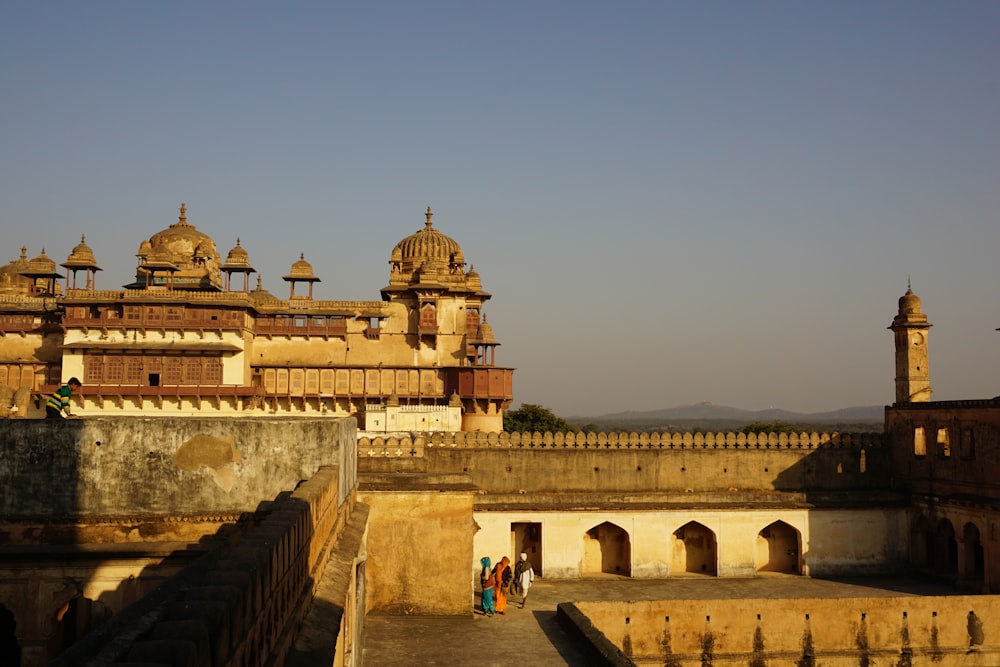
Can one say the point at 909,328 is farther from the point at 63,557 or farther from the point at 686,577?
the point at 63,557

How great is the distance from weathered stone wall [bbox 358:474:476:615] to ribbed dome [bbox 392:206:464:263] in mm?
23497

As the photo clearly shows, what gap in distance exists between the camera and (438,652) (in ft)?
48.5

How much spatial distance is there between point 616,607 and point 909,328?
566 inches

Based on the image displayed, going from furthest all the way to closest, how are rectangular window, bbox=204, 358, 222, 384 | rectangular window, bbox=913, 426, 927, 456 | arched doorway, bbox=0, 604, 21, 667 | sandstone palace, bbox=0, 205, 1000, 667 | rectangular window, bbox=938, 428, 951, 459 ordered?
1. rectangular window, bbox=204, 358, 222, 384
2. rectangular window, bbox=913, 426, 927, 456
3. rectangular window, bbox=938, 428, 951, 459
4. arched doorway, bbox=0, 604, 21, 667
5. sandstone palace, bbox=0, 205, 1000, 667

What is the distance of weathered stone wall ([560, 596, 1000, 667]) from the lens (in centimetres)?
1681

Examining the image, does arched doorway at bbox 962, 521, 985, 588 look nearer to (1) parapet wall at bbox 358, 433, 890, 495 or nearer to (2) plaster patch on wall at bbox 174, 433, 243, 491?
(1) parapet wall at bbox 358, 433, 890, 495

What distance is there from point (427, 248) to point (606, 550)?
2060 cm

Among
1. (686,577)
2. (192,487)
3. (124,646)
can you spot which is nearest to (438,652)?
(192,487)

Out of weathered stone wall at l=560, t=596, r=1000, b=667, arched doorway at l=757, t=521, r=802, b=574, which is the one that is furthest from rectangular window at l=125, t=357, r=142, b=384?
weathered stone wall at l=560, t=596, r=1000, b=667

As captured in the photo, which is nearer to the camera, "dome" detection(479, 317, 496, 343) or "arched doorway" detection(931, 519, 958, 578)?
"arched doorway" detection(931, 519, 958, 578)

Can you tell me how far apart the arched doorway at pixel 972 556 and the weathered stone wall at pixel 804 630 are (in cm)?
326

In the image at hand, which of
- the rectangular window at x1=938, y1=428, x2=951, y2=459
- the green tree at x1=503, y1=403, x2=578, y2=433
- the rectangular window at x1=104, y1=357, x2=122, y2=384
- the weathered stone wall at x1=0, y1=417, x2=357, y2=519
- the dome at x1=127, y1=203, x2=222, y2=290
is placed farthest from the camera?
the green tree at x1=503, y1=403, x2=578, y2=433

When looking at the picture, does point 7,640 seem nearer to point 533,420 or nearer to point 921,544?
point 921,544

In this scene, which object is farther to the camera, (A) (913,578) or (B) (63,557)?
(A) (913,578)
